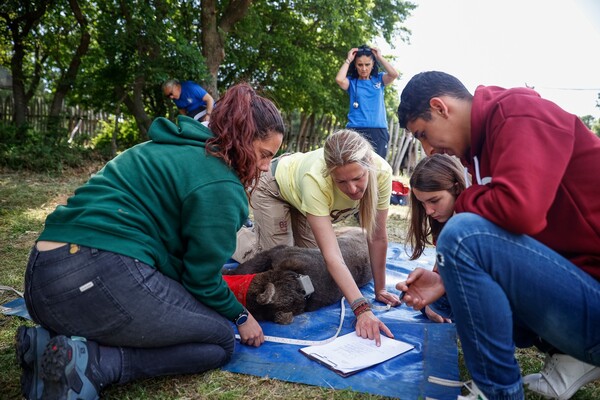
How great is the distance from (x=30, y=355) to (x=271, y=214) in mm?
2517

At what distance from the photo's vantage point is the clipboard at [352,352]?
2391 millimetres

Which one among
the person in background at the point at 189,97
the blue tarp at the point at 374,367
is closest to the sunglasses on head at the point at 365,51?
the person in background at the point at 189,97

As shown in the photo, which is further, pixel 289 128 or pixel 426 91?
pixel 289 128

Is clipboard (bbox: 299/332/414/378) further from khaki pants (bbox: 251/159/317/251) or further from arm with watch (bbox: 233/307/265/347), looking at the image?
khaki pants (bbox: 251/159/317/251)

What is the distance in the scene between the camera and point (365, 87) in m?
6.47

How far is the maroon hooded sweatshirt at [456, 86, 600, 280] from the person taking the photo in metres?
1.60

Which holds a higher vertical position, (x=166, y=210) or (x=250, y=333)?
(x=166, y=210)

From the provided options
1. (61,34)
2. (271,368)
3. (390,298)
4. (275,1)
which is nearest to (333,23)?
(275,1)

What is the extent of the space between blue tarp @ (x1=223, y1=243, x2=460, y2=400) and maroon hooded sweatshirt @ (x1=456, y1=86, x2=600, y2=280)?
957 mm

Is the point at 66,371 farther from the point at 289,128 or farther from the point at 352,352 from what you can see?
the point at 289,128

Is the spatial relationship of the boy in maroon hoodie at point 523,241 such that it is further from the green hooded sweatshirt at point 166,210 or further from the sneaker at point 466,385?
the green hooded sweatshirt at point 166,210

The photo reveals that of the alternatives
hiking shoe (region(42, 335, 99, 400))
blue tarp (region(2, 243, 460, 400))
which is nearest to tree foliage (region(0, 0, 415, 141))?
blue tarp (region(2, 243, 460, 400))

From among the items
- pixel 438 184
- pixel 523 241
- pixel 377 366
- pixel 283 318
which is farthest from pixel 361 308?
pixel 523 241

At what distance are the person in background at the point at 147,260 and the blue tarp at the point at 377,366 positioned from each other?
0.31m
